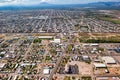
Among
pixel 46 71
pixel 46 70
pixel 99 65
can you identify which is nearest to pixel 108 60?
pixel 99 65

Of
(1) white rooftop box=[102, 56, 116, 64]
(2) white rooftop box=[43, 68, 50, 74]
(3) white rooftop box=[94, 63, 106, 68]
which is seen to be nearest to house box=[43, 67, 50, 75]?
(2) white rooftop box=[43, 68, 50, 74]

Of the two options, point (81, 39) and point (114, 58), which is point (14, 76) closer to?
point (114, 58)

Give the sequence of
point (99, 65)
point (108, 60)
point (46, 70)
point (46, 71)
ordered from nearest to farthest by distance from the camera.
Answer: point (46, 71), point (46, 70), point (99, 65), point (108, 60)

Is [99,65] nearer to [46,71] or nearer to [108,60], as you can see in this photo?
[108,60]

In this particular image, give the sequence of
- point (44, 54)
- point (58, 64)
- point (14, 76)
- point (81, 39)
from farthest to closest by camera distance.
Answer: point (81, 39), point (44, 54), point (58, 64), point (14, 76)

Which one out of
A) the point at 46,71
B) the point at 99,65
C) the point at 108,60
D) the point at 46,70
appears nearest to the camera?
the point at 46,71

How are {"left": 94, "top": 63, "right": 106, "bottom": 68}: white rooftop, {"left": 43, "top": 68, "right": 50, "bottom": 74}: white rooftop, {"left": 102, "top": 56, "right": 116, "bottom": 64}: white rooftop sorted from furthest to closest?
{"left": 102, "top": 56, "right": 116, "bottom": 64}: white rooftop, {"left": 94, "top": 63, "right": 106, "bottom": 68}: white rooftop, {"left": 43, "top": 68, "right": 50, "bottom": 74}: white rooftop

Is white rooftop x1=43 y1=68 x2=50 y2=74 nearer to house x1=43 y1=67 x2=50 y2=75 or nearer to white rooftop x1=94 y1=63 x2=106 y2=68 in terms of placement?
house x1=43 y1=67 x2=50 y2=75

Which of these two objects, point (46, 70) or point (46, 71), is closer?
point (46, 71)

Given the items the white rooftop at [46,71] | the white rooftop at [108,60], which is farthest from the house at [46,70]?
the white rooftop at [108,60]

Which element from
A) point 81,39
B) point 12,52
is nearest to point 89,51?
point 81,39

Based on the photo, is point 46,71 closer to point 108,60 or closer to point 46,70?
point 46,70
